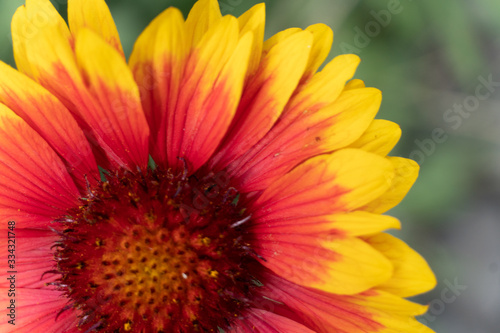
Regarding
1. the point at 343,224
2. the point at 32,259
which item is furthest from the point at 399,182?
the point at 32,259

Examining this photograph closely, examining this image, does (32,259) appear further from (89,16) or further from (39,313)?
(89,16)

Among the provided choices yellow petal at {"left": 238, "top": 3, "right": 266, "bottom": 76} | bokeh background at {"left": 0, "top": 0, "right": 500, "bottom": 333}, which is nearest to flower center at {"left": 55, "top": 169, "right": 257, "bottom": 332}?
yellow petal at {"left": 238, "top": 3, "right": 266, "bottom": 76}

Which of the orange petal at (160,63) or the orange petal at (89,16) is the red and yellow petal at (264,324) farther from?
the orange petal at (89,16)

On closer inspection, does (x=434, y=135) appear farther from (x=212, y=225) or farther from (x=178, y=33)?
(x=178, y=33)

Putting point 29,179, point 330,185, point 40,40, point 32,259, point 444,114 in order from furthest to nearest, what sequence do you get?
1. point 444,114
2. point 32,259
3. point 29,179
4. point 330,185
5. point 40,40

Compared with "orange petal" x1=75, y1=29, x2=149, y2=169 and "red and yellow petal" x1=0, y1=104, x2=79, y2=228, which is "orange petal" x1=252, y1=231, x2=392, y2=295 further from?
"red and yellow petal" x1=0, y1=104, x2=79, y2=228

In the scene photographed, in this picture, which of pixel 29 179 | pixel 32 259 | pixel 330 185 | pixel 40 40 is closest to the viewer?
pixel 40 40
